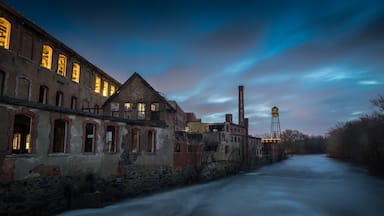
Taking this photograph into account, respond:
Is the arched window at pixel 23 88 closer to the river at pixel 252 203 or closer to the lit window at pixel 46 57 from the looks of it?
the lit window at pixel 46 57

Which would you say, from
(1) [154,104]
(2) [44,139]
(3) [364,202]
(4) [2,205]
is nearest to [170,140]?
(1) [154,104]

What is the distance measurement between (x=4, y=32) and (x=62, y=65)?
6.00 meters

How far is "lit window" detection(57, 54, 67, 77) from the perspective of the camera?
21.5m

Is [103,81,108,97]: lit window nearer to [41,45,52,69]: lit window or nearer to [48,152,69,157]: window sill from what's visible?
[41,45,52,69]: lit window

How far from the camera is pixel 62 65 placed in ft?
72.0

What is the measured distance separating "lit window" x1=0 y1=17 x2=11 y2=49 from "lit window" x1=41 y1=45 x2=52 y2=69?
→ 3194 mm

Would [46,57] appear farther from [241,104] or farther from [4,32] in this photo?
[241,104]

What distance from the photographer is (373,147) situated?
32.9 m

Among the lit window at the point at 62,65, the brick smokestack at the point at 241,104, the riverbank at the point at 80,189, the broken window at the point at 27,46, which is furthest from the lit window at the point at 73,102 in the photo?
the brick smokestack at the point at 241,104

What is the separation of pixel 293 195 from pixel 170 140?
36.3 ft

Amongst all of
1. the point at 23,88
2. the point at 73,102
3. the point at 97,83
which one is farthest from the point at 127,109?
the point at 23,88

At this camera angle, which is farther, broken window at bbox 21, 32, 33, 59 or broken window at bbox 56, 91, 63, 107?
broken window at bbox 56, 91, 63, 107

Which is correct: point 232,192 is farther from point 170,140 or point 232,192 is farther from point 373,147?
point 373,147

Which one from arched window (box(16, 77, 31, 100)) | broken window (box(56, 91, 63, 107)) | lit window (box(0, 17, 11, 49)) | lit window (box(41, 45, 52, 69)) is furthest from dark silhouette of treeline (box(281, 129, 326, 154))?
lit window (box(0, 17, 11, 49))
